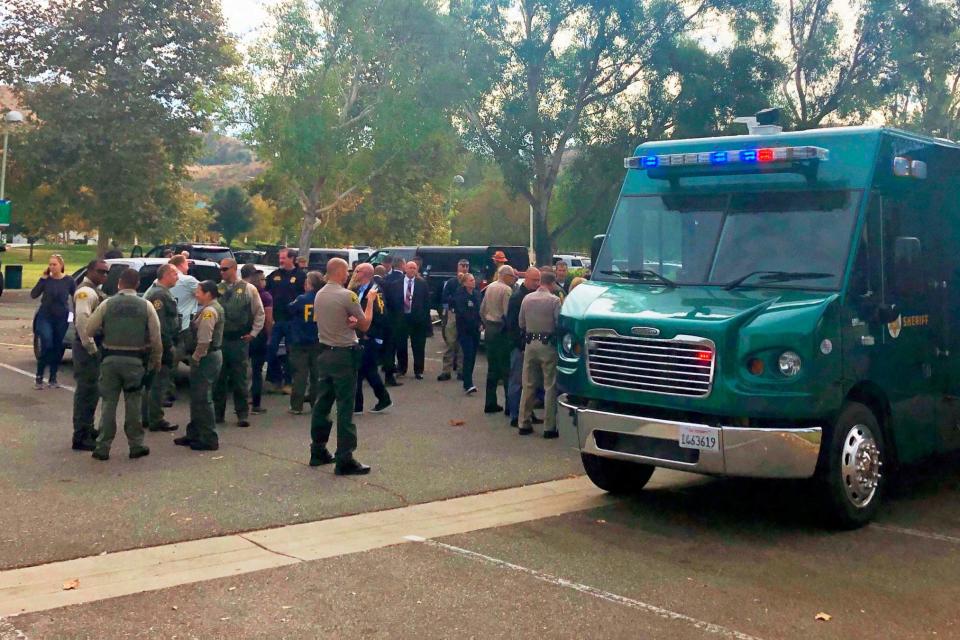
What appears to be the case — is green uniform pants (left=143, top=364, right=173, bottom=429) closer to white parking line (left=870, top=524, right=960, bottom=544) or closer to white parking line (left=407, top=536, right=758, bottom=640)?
white parking line (left=407, top=536, right=758, bottom=640)

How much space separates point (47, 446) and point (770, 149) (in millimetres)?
7318

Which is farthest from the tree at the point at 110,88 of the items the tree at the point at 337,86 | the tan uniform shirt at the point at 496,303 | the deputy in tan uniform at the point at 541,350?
the deputy in tan uniform at the point at 541,350

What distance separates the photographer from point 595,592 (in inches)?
242

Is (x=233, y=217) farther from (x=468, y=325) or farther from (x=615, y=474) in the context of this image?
(x=615, y=474)

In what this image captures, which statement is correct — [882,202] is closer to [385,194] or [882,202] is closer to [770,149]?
[770,149]

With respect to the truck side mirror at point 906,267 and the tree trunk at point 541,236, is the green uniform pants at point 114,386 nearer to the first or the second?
the truck side mirror at point 906,267

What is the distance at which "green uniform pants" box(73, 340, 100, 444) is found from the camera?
10242 mm

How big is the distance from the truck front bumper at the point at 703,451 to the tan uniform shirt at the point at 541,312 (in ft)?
11.4

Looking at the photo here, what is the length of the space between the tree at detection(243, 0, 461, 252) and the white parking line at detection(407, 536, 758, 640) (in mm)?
29581

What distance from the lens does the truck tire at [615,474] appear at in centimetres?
863

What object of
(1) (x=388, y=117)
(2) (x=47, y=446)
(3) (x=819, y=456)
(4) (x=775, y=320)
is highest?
(1) (x=388, y=117)

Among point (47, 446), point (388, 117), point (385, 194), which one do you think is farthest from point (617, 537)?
point (385, 194)

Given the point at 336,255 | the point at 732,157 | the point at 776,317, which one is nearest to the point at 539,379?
the point at 732,157

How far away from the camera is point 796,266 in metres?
7.78
